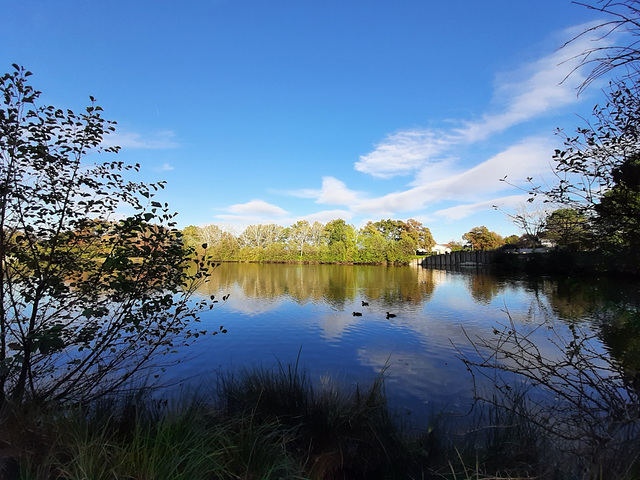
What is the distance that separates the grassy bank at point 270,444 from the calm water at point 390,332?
1.56m

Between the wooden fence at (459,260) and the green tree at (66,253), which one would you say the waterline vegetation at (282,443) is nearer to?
the green tree at (66,253)

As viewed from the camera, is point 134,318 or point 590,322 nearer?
point 134,318

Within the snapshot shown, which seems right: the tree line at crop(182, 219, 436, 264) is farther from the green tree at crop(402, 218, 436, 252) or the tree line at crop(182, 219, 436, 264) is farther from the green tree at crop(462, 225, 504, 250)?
the green tree at crop(462, 225, 504, 250)

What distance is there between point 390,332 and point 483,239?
2375 inches

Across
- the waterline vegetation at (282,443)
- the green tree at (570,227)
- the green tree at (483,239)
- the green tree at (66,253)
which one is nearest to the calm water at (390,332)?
the green tree at (570,227)

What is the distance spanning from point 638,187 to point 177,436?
448 centimetres

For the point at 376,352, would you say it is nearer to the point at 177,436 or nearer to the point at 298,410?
the point at 298,410

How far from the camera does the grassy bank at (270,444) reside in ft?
7.20

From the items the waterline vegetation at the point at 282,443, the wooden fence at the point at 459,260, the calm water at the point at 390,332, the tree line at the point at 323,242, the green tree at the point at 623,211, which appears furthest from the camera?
the tree line at the point at 323,242

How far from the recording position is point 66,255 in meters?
3.66

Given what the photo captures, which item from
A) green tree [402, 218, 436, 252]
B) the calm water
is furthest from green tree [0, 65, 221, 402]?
green tree [402, 218, 436, 252]

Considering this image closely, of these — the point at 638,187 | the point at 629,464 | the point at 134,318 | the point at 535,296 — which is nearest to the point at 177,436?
the point at 134,318

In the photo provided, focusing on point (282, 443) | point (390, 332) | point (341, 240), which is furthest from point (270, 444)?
point (341, 240)

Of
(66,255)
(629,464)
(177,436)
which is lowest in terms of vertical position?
(177,436)
